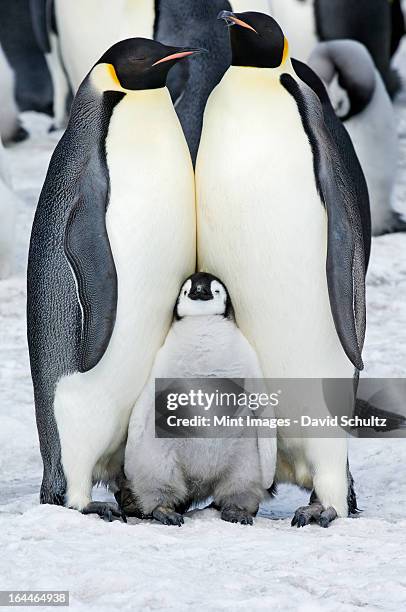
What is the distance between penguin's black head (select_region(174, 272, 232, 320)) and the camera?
10.3 ft

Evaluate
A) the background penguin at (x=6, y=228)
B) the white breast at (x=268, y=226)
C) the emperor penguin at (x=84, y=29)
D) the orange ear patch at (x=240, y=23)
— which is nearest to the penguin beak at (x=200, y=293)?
the white breast at (x=268, y=226)

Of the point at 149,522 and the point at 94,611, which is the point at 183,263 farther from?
the point at 94,611

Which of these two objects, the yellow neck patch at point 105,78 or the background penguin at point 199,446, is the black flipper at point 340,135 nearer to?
the yellow neck patch at point 105,78

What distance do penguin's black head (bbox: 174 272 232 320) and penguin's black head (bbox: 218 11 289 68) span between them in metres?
0.52

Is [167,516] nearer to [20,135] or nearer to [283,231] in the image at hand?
[283,231]

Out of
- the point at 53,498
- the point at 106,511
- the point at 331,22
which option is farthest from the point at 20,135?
the point at 106,511

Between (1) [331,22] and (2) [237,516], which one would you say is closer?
(2) [237,516]

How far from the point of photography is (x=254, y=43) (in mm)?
3318

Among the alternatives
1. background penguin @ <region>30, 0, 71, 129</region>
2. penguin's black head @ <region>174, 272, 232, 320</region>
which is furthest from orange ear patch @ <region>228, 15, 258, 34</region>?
background penguin @ <region>30, 0, 71, 129</region>

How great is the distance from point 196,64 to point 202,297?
1.89 meters

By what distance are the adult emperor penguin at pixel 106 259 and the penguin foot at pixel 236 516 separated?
0.29 m

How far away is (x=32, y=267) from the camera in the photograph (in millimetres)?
3367

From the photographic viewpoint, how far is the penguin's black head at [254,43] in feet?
10.9

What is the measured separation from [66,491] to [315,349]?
65 cm
